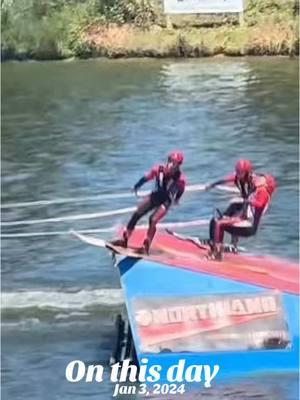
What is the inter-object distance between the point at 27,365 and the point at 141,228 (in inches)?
23.5

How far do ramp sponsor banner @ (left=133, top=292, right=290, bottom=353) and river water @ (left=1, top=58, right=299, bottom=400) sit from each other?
0.88 m

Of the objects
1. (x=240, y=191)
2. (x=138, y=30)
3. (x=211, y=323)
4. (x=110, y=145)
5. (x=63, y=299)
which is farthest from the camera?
(x=138, y=30)

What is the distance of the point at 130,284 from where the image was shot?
3.64m

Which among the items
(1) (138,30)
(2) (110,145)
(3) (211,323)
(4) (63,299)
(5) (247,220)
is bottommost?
(4) (63,299)

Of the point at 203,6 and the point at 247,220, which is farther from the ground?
the point at 203,6

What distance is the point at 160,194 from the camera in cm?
389

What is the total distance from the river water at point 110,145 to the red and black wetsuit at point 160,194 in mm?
708

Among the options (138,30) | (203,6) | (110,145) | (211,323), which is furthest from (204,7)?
(211,323)

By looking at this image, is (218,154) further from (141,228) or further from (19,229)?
(141,228)

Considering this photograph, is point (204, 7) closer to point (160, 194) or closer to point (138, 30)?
point (138, 30)

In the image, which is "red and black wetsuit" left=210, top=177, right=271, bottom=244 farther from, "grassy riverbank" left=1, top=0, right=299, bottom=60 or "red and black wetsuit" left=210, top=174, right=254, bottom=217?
"grassy riverbank" left=1, top=0, right=299, bottom=60

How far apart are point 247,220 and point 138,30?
1.87 meters

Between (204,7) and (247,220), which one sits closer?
(247,220)

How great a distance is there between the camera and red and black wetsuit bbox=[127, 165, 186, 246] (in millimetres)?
3848
